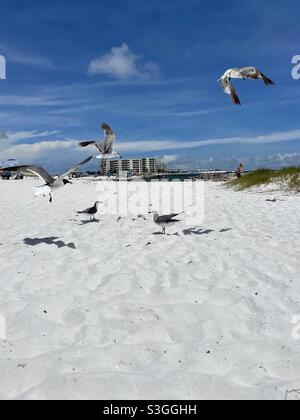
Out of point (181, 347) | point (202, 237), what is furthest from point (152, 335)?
point (202, 237)

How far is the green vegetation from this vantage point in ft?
82.2

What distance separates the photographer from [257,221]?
1224 centimetres

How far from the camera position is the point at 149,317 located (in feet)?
16.2

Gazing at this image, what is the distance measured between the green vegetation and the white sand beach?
16504mm

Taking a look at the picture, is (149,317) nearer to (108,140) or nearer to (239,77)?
(239,77)

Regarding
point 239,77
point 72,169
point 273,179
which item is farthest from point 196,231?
point 273,179

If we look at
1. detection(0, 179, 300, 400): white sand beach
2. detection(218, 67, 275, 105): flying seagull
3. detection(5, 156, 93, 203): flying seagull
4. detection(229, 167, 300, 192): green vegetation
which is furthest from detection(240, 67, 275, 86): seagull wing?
detection(229, 167, 300, 192): green vegetation

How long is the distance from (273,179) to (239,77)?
18.3 meters

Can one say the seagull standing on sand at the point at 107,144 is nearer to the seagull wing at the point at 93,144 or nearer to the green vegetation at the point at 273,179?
the seagull wing at the point at 93,144

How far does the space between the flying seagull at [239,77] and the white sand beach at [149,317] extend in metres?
3.69

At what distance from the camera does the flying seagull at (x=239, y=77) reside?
1004 cm

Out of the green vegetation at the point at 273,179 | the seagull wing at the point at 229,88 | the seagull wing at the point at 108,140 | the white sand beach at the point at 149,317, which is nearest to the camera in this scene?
the white sand beach at the point at 149,317

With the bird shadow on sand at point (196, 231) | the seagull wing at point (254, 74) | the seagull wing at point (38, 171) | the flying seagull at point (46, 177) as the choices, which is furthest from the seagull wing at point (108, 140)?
the seagull wing at point (254, 74)
